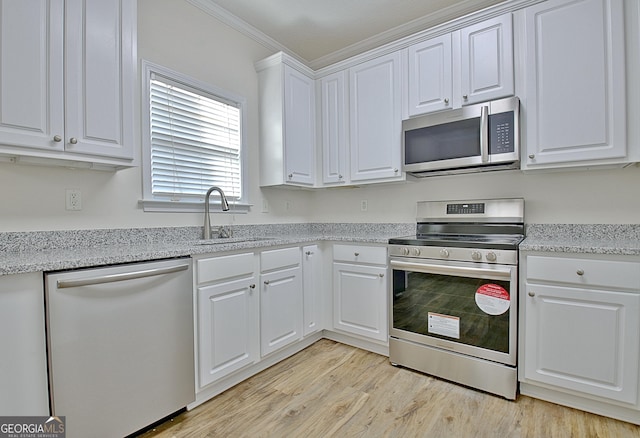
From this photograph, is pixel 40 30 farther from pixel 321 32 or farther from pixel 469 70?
pixel 469 70

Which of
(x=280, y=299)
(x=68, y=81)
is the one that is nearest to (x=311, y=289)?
(x=280, y=299)

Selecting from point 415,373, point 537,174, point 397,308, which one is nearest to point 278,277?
point 397,308

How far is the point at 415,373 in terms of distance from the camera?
7.32ft

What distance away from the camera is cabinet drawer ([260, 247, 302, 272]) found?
2229 millimetres

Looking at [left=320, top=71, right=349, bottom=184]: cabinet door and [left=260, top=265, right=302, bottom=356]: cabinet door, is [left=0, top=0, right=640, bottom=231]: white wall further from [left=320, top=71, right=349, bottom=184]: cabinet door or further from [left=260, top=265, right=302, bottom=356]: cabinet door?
[left=260, top=265, right=302, bottom=356]: cabinet door

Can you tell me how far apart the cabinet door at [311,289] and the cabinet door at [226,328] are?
21.6 inches

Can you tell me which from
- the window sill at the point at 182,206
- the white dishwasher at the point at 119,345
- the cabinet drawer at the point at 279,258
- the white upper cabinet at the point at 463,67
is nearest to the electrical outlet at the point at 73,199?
the window sill at the point at 182,206

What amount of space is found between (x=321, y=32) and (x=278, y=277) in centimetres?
227

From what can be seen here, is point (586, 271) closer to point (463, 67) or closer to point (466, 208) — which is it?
point (466, 208)

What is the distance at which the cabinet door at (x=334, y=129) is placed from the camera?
2.94m

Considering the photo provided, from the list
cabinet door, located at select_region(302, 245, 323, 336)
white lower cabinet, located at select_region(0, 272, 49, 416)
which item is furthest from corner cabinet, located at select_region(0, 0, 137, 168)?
cabinet door, located at select_region(302, 245, 323, 336)

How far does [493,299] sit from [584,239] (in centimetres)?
79

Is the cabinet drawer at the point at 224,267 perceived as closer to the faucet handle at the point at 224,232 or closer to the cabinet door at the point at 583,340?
the faucet handle at the point at 224,232

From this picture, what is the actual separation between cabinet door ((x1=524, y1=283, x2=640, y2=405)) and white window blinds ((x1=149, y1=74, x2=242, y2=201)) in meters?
2.33
